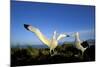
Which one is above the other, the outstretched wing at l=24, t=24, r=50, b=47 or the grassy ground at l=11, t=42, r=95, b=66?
the outstretched wing at l=24, t=24, r=50, b=47

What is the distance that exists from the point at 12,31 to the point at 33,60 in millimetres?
406

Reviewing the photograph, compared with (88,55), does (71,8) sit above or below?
above

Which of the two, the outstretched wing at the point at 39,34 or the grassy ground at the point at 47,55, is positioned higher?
the outstretched wing at the point at 39,34

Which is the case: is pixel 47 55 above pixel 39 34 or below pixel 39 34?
below

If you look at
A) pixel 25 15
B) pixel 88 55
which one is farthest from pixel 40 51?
pixel 88 55

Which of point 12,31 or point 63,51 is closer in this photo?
point 12,31

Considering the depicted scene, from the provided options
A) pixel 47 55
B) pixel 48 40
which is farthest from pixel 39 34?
pixel 47 55

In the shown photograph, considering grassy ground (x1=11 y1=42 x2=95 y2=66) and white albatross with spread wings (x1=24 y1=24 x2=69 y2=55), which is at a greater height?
white albatross with spread wings (x1=24 y1=24 x2=69 y2=55)

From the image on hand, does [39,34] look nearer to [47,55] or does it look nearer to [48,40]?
[48,40]

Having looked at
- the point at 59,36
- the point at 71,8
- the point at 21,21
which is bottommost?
the point at 59,36

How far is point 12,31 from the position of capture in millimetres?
2236
